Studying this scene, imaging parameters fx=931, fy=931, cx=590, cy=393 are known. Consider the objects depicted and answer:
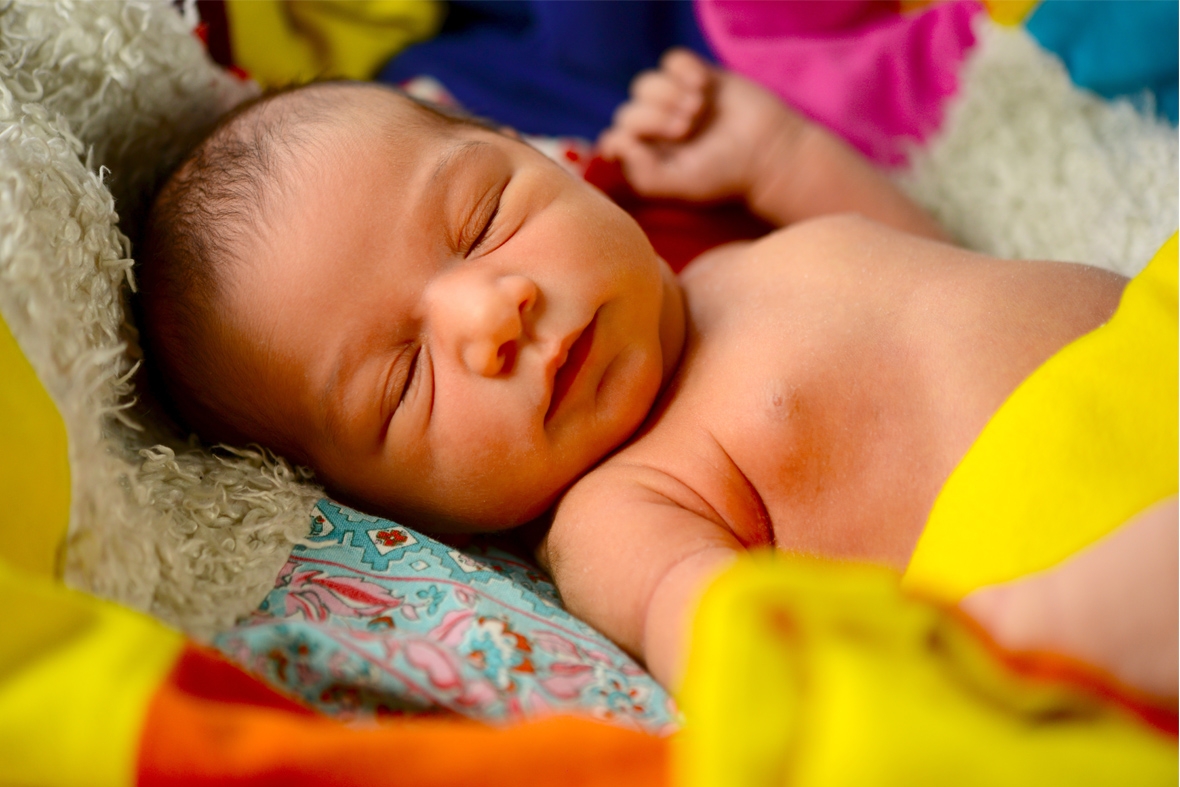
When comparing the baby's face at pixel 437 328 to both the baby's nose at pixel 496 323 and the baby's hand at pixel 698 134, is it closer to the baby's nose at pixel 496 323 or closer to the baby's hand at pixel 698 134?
the baby's nose at pixel 496 323

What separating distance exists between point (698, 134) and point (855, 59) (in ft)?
0.96

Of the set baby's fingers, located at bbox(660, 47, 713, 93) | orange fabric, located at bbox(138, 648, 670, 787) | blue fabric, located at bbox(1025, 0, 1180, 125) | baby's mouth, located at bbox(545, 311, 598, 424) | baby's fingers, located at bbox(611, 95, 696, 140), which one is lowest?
orange fabric, located at bbox(138, 648, 670, 787)

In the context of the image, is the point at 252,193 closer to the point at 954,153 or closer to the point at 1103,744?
the point at 1103,744

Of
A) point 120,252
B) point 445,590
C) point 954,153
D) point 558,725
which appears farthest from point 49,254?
point 954,153

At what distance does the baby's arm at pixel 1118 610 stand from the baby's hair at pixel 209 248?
763mm

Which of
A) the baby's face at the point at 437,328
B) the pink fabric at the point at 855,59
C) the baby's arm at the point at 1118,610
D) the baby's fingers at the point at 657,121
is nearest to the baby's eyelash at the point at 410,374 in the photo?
the baby's face at the point at 437,328

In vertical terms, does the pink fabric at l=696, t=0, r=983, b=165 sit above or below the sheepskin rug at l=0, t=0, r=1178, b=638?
above

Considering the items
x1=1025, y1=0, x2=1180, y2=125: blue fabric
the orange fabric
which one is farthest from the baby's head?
x1=1025, y1=0, x2=1180, y2=125: blue fabric

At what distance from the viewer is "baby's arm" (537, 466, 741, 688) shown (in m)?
0.79

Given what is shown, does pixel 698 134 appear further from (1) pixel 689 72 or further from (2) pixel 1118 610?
(2) pixel 1118 610

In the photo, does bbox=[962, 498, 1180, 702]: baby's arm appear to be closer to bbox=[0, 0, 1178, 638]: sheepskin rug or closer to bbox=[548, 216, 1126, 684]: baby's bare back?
bbox=[548, 216, 1126, 684]: baby's bare back

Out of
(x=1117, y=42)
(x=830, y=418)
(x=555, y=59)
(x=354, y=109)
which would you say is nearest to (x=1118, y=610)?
(x=830, y=418)

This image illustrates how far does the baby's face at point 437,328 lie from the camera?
95cm

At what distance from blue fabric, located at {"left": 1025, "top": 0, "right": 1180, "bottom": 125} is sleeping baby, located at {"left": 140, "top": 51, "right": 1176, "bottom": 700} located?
0.49 metres
